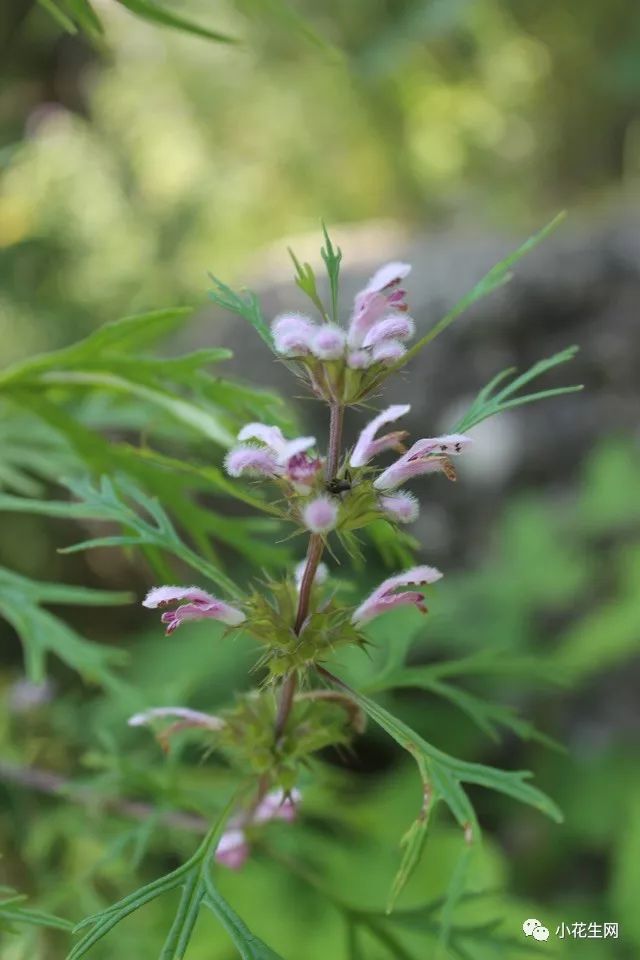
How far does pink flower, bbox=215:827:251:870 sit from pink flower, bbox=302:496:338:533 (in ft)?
0.74

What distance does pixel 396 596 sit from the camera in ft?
1.35

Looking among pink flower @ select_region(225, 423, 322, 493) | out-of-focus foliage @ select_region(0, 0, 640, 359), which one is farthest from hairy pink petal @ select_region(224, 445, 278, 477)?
out-of-focus foliage @ select_region(0, 0, 640, 359)

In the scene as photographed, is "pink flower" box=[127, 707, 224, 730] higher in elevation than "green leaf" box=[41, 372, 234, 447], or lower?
lower

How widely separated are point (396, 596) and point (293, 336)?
123mm

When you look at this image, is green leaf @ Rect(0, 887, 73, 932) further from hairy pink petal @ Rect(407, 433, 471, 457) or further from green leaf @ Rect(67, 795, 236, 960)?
hairy pink petal @ Rect(407, 433, 471, 457)

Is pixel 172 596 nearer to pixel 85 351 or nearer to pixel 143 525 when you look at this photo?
pixel 143 525

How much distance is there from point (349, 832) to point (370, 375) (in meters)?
1.17

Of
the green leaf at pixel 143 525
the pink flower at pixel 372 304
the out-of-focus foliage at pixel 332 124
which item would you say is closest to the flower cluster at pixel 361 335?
the pink flower at pixel 372 304

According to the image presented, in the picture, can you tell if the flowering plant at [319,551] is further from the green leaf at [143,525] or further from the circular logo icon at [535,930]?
the circular logo icon at [535,930]

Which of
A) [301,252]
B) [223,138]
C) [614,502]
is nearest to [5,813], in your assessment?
[614,502]

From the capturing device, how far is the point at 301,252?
284 cm

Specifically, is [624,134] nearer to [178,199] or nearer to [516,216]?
[516,216]

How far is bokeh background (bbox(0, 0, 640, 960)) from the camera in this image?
2.71ft

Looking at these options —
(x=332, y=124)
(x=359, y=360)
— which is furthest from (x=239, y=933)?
(x=332, y=124)
